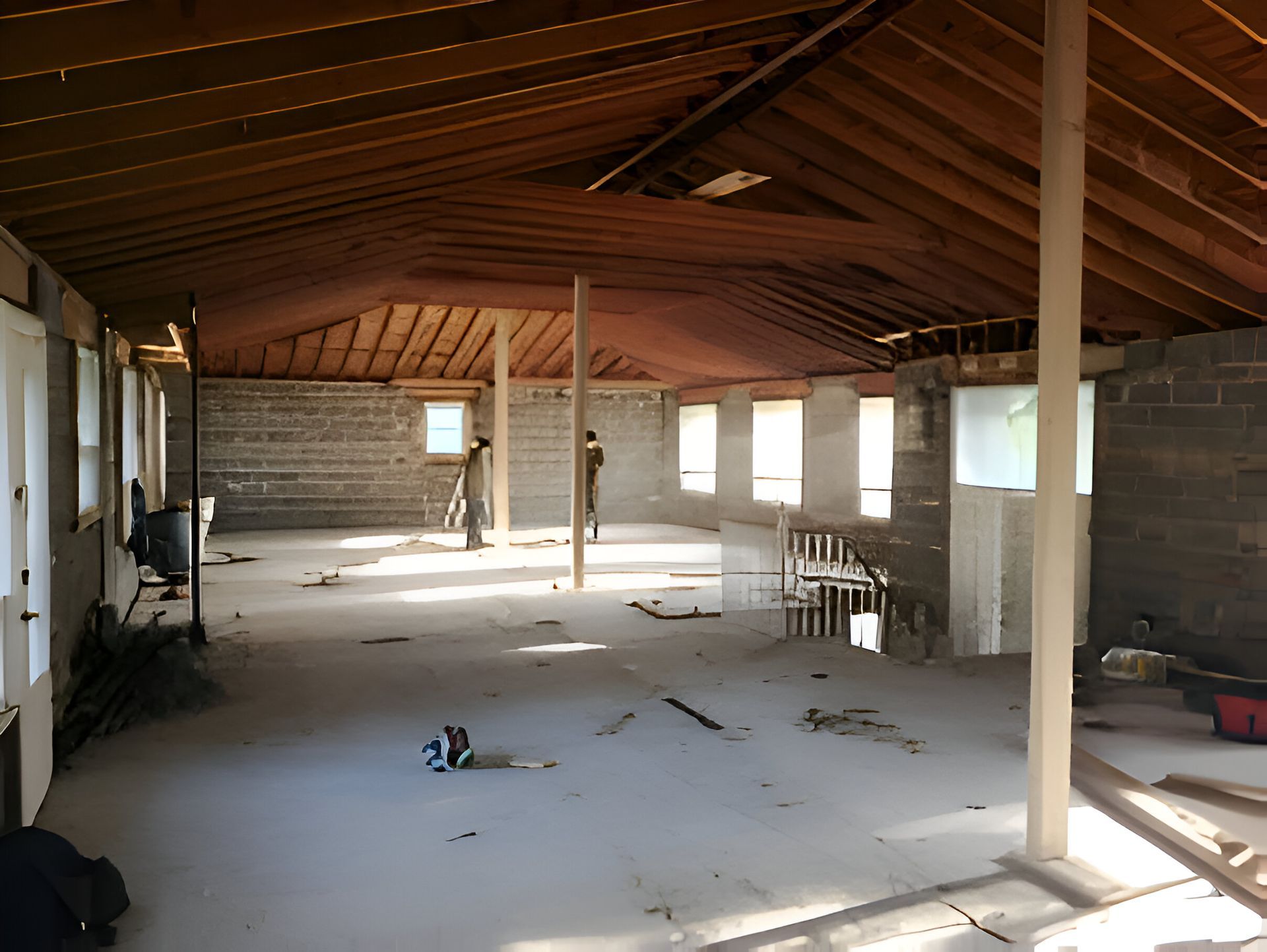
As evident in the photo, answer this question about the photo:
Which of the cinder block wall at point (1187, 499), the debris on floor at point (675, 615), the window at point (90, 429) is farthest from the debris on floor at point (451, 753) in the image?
the cinder block wall at point (1187, 499)

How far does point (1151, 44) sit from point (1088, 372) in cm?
359

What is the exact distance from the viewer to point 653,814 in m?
3.83

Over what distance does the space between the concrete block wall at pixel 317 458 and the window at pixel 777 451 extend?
193 inches

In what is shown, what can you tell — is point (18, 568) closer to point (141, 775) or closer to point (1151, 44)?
point (141, 775)

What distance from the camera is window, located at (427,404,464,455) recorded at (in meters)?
16.0

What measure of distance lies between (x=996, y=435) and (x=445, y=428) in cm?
963

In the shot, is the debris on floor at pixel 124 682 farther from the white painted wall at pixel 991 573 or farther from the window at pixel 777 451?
the window at pixel 777 451

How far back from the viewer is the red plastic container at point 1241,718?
502 cm

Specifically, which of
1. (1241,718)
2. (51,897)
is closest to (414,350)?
(1241,718)

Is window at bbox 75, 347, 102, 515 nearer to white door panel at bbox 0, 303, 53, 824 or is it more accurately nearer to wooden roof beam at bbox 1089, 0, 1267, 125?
white door panel at bbox 0, 303, 53, 824

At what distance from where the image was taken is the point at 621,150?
6.76 metres

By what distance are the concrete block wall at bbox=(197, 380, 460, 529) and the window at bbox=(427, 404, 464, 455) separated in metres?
0.22

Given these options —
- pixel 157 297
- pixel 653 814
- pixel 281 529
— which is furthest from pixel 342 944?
pixel 281 529

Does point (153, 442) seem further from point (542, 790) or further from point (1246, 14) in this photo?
point (1246, 14)
